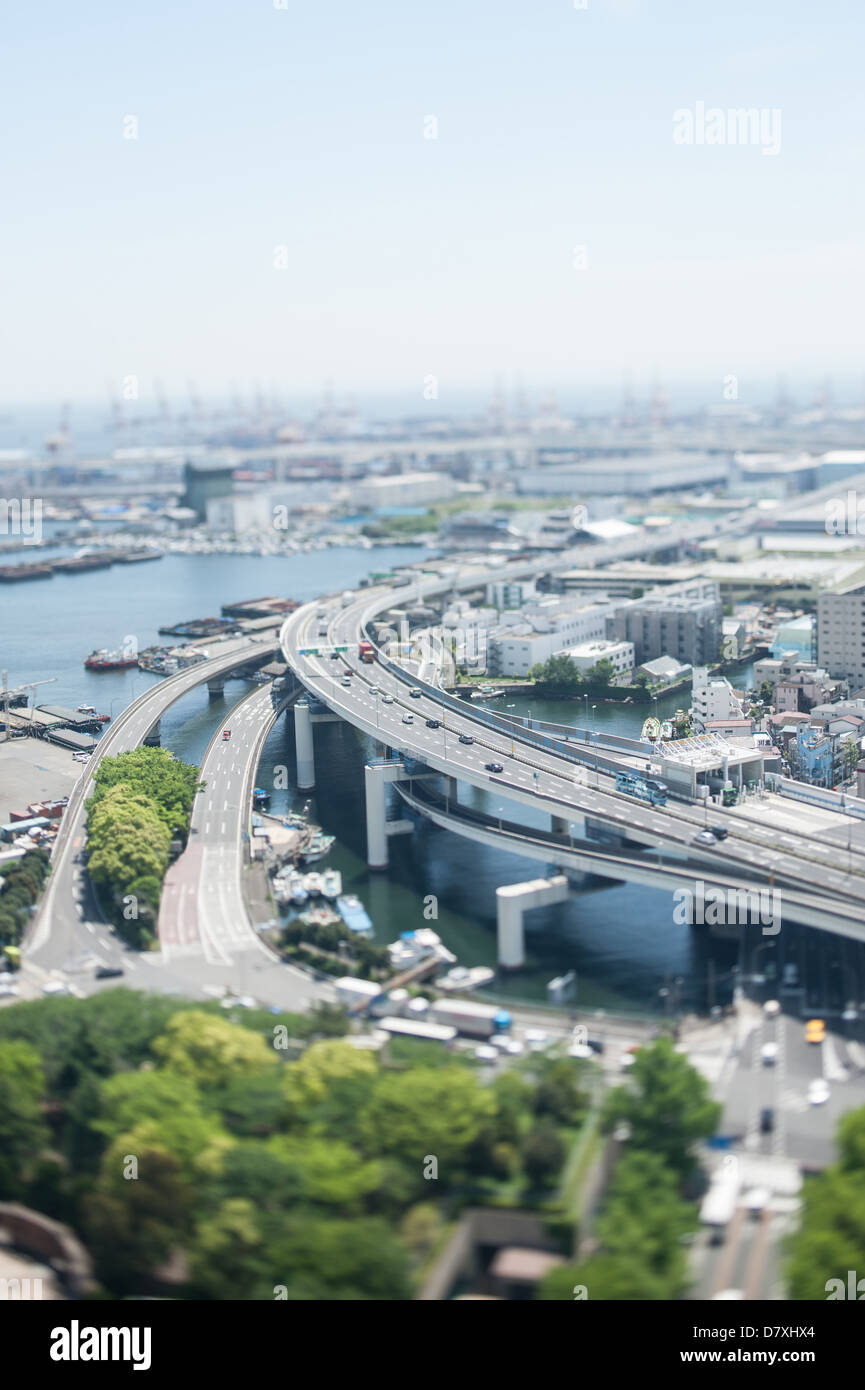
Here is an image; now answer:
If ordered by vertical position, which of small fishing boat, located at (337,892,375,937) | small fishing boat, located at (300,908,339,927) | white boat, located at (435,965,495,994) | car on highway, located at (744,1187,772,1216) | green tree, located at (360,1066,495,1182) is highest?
green tree, located at (360,1066,495,1182)

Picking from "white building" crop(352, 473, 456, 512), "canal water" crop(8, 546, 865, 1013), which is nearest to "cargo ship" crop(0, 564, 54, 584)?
"canal water" crop(8, 546, 865, 1013)

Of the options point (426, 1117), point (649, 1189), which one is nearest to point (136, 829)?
point (426, 1117)

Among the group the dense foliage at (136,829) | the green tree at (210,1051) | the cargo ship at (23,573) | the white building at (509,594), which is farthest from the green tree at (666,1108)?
the cargo ship at (23,573)

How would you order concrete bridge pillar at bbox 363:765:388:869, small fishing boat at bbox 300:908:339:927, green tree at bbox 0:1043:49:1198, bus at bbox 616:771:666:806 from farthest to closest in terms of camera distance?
concrete bridge pillar at bbox 363:765:388:869 < bus at bbox 616:771:666:806 < small fishing boat at bbox 300:908:339:927 < green tree at bbox 0:1043:49:1198

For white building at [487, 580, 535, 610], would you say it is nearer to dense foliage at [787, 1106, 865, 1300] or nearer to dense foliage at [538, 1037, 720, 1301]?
dense foliage at [538, 1037, 720, 1301]

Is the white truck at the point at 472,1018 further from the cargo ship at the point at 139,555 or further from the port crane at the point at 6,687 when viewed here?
the cargo ship at the point at 139,555
